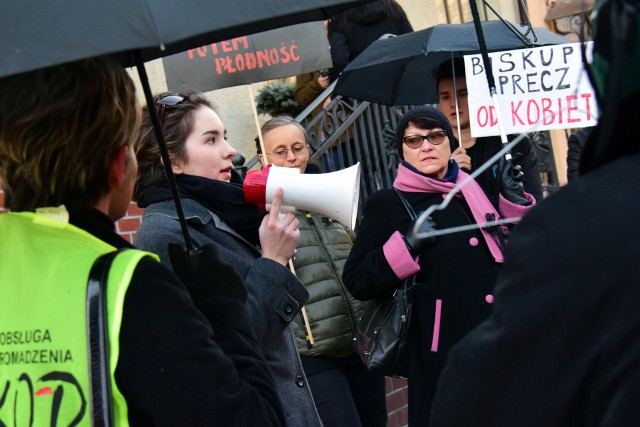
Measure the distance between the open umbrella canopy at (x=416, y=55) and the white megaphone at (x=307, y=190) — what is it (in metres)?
1.48

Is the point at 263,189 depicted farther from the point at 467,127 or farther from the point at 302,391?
the point at 467,127

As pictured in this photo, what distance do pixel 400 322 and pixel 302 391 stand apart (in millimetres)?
931

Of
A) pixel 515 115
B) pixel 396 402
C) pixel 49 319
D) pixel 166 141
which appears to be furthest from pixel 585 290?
pixel 396 402

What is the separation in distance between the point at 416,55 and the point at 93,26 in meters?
3.28

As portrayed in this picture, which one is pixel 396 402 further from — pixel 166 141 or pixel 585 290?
pixel 585 290

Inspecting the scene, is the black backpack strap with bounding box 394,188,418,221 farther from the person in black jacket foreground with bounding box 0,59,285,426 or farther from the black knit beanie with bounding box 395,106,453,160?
the person in black jacket foreground with bounding box 0,59,285,426

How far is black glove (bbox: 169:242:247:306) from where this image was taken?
80.7 inches

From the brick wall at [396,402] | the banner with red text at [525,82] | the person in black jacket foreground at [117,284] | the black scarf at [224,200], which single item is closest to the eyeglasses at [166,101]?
the black scarf at [224,200]

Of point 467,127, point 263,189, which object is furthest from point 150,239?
point 467,127

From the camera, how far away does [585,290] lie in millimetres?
1387

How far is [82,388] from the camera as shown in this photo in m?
1.73

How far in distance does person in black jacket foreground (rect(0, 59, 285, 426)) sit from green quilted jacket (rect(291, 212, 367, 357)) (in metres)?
2.14

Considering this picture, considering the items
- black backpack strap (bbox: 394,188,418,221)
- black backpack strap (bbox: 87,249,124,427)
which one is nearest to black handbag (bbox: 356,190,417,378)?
black backpack strap (bbox: 394,188,418,221)

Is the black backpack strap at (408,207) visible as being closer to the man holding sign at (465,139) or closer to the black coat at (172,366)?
the man holding sign at (465,139)
